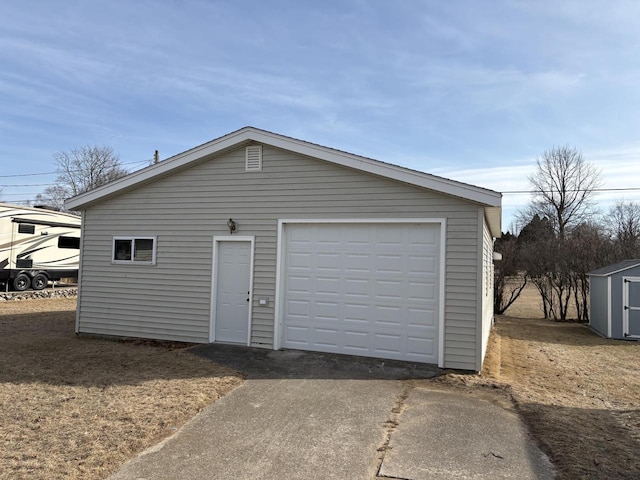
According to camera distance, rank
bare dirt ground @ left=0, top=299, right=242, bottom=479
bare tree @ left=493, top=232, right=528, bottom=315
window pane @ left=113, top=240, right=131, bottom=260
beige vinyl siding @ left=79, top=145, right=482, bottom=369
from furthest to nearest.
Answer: bare tree @ left=493, top=232, right=528, bottom=315 → window pane @ left=113, top=240, right=131, bottom=260 → beige vinyl siding @ left=79, top=145, right=482, bottom=369 → bare dirt ground @ left=0, top=299, right=242, bottom=479

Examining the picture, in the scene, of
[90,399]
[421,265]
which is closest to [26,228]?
[90,399]

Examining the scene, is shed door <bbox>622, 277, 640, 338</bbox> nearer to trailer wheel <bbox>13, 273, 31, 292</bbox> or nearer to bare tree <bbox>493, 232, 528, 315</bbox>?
bare tree <bbox>493, 232, 528, 315</bbox>

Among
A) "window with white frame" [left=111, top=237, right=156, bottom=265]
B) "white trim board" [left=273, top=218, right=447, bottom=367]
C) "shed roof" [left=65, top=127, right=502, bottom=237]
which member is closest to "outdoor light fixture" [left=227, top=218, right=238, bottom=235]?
"white trim board" [left=273, top=218, right=447, bottom=367]

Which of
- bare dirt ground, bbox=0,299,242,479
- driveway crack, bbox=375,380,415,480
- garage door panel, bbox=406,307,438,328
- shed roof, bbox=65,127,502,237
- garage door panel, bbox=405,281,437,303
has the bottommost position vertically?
bare dirt ground, bbox=0,299,242,479

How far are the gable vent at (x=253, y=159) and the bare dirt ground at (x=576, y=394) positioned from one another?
16.1 ft

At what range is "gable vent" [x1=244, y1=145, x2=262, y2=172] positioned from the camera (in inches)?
311

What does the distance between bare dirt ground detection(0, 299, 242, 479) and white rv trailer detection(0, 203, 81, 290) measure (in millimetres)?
10205

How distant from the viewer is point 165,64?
10.9 meters

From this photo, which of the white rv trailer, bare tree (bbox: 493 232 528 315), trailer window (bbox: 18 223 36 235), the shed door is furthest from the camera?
bare tree (bbox: 493 232 528 315)

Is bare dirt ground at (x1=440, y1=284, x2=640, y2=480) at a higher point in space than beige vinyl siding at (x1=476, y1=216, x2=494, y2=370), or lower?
lower

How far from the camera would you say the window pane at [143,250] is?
8.61m

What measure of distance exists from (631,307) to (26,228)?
21853mm

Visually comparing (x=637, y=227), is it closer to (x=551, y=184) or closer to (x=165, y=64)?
(x=551, y=184)

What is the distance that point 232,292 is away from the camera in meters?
8.00
